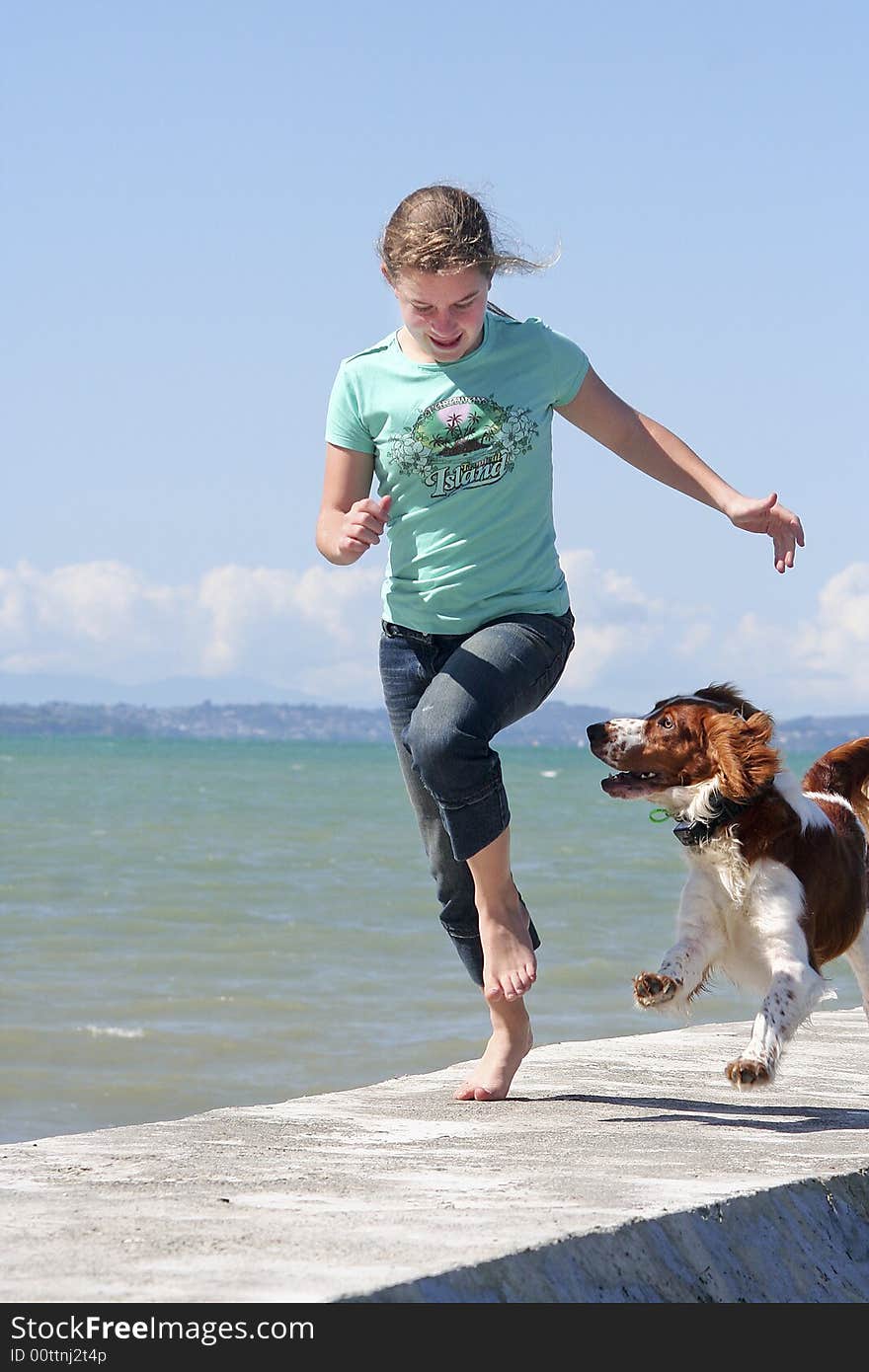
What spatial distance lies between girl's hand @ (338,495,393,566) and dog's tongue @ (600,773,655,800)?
1.12 m

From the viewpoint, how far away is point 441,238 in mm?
4133

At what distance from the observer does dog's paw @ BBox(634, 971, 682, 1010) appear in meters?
4.18

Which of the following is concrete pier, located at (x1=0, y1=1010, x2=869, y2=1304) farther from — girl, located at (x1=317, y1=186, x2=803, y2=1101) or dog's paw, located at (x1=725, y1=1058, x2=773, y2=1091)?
girl, located at (x1=317, y1=186, x2=803, y2=1101)

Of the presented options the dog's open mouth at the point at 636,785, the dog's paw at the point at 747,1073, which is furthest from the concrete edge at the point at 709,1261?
the dog's open mouth at the point at 636,785

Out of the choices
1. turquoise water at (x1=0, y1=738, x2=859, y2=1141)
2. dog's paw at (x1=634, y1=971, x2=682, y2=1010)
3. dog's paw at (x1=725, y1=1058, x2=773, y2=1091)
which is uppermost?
dog's paw at (x1=634, y1=971, x2=682, y2=1010)

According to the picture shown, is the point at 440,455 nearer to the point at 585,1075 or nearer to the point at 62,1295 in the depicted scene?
the point at 585,1075

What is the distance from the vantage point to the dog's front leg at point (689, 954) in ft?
13.8

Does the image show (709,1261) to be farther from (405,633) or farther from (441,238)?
(441,238)

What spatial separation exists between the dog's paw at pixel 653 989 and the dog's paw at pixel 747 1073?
0.88 feet

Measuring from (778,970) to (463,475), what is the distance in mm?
1486
